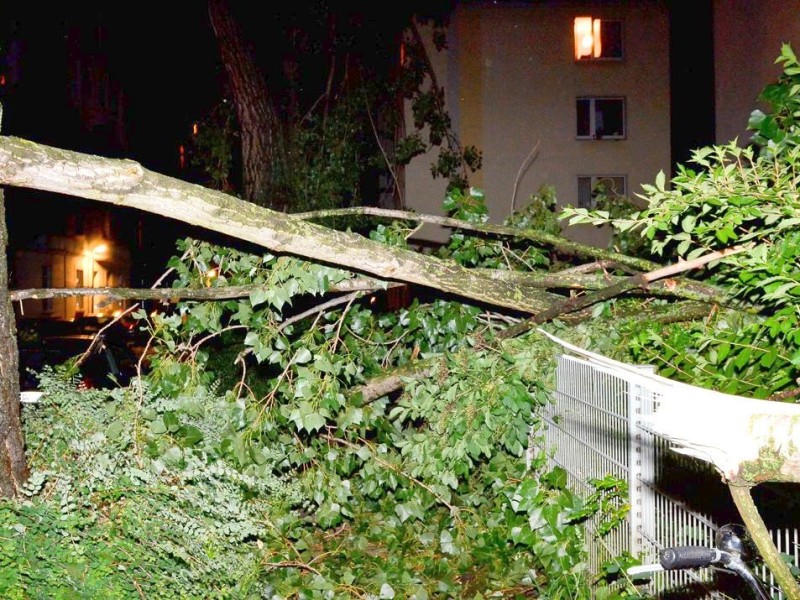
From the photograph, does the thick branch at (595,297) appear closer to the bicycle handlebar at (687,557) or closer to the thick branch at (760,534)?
the bicycle handlebar at (687,557)

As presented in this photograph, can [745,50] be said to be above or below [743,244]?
above

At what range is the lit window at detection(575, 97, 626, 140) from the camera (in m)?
21.6

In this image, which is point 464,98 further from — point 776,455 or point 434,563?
point 776,455

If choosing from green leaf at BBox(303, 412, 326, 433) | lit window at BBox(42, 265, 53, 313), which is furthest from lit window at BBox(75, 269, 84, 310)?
green leaf at BBox(303, 412, 326, 433)

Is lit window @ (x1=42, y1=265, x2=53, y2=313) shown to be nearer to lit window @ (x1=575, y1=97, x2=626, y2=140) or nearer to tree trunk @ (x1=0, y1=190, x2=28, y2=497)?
lit window @ (x1=575, y1=97, x2=626, y2=140)

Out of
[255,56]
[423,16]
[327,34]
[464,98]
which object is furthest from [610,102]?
[255,56]

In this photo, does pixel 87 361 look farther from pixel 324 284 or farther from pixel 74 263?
pixel 74 263

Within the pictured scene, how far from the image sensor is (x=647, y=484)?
4180 millimetres

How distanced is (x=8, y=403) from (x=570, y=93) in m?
19.2

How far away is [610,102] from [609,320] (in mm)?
17490

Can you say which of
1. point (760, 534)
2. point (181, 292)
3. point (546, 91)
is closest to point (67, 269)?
point (546, 91)

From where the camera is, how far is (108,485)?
4.07 meters

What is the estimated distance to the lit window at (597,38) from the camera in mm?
21203

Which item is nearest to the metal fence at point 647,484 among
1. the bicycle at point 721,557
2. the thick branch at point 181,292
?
the bicycle at point 721,557
